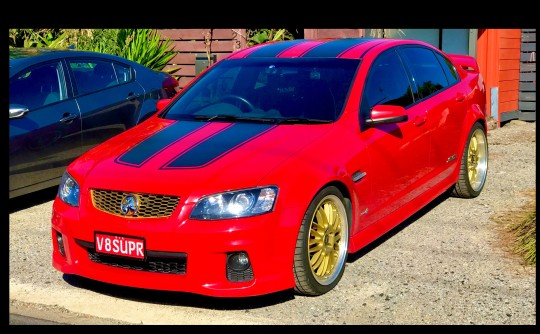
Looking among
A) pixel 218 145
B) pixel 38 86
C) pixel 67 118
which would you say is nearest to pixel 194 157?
pixel 218 145

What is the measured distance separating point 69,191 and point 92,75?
333 cm

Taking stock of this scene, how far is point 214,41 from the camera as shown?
13.7 m

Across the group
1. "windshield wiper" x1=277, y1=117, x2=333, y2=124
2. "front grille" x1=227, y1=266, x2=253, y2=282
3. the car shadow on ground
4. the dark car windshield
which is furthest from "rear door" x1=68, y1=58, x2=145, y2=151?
"front grille" x1=227, y1=266, x2=253, y2=282

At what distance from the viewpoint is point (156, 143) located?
5727 millimetres

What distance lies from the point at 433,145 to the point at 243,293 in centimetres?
262

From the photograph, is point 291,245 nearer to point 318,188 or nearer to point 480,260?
→ point 318,188

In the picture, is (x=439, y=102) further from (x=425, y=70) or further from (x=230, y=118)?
(x=230, y=118)

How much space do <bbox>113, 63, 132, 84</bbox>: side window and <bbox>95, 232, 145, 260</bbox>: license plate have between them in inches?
158

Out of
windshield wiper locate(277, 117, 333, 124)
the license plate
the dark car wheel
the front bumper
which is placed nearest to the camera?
the front bumper

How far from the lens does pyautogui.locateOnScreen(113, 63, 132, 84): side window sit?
8953mm

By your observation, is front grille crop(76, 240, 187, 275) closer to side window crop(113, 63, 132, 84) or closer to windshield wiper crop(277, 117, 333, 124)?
windshield wiper crop(277, 117, 333, 124)
